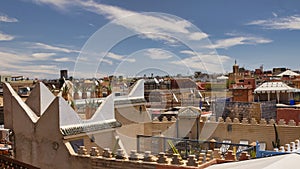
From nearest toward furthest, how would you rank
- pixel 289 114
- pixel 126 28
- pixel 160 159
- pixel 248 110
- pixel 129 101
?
pixel 160 159 → pixel 126 28 → pixel 129 101 → pixel 289 114 → pixel 248 110

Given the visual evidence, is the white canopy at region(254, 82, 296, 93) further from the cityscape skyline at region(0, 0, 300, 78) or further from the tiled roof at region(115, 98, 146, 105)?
the tiled roof at region(115, 98, 146, 105)

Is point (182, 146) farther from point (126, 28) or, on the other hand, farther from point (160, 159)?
point (126, 28)

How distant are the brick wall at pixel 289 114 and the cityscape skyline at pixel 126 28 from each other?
348 cm

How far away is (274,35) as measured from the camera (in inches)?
917

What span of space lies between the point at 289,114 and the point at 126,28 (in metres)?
7.73

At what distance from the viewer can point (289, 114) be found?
14328mm

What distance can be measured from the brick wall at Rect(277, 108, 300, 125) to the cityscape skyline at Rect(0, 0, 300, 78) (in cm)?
348

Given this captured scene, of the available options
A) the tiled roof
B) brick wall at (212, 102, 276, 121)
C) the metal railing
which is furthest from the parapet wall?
the metal railing

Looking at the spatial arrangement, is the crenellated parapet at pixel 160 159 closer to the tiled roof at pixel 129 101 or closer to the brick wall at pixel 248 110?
the tiled roof at pixel 129 101

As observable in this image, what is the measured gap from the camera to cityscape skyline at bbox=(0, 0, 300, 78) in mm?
12922

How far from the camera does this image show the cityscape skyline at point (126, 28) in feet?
42.4

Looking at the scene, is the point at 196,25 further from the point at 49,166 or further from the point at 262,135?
the point at 49,166

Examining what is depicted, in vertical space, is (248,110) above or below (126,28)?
below

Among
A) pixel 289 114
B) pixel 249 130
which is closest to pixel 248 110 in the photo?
pixel 289 114
